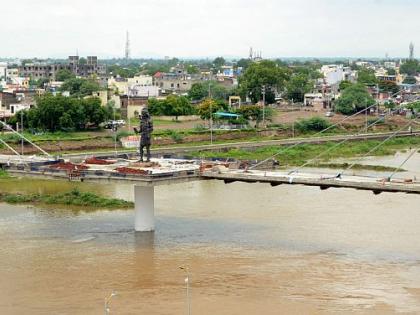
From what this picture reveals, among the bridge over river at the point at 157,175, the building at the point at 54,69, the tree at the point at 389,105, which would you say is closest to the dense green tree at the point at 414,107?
the tree at the point at 389,105

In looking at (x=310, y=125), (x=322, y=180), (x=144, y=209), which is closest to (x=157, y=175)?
(x=144, y=209)

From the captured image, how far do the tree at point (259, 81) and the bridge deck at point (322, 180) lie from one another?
45.4 metres

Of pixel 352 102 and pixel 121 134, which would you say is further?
pixel 352 102

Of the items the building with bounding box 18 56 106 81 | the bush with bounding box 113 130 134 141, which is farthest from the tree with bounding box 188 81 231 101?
the building with bounding box 18 56 106 81

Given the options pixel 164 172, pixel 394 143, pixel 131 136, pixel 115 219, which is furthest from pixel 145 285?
pixel 394 143

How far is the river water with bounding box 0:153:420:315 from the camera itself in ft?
69.4

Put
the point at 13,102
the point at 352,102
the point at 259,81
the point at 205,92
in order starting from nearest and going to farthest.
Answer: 1. the point at 13,102
2. the point at 352,102
3. the point at 259,81
4. the point at 205,92

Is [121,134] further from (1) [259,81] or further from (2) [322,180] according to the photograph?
(2) [322,180]

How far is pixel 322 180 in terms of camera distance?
87.7ft

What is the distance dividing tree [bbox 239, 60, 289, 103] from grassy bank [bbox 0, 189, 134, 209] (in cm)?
3980

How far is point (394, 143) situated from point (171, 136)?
1380cm

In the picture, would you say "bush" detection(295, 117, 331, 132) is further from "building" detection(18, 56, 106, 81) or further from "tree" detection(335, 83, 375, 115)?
"building" detection(18, 56, 106, 81)

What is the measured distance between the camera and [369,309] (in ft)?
66.8

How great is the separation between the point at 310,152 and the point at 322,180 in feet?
83.2
